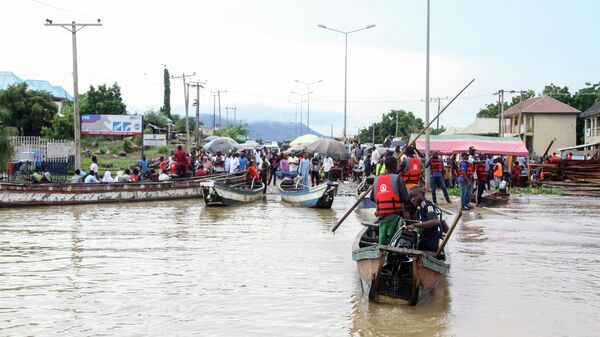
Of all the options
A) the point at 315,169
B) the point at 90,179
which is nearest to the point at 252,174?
the point at 90,179

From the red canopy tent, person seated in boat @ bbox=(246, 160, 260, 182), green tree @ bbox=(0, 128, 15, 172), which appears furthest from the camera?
the red canopy tent

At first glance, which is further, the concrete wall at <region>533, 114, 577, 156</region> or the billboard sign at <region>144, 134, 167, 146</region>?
the concrete wall at <region>533, 114, 577, 156</region>

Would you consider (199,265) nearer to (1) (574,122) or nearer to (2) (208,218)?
(2) (208,218)

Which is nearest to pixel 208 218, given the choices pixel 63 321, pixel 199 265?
pixel 199 265

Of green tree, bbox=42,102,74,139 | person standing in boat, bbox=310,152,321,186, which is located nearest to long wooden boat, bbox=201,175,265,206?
person standing in boat, bbox=310,152,321,186

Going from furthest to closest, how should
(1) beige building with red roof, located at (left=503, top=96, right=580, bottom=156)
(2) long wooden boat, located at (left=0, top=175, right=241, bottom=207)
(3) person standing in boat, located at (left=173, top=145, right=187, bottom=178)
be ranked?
1. (1) beige building with red roof, located at (left=503, top=96, right=580, bottom=156)
2. (3) person standing in boat, located at (left=173, top=145, right=187, bottom=178)
3. (2) long wooden boat, located at (left=0, top=175, right=241, bottom=207)

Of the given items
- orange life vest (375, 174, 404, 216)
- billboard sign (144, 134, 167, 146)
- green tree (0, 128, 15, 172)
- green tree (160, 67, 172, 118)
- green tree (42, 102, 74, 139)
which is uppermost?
green tree (160, 67, 172, 118)

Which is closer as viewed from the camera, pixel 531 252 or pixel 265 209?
pixel 531 252

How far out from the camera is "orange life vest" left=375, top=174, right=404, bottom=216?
30.3ft

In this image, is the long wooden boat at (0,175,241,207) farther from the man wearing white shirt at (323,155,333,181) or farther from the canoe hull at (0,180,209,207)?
the man wearing white shirt at (323,155,333,181)

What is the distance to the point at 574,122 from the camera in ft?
179

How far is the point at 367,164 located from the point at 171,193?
7901 mm

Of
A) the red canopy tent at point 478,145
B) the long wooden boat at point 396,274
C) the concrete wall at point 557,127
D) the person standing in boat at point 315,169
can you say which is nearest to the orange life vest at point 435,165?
the long wooden boat at point 396,274

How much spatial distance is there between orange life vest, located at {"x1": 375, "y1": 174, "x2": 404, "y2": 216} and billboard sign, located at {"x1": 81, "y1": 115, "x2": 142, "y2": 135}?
32556 millimetres
